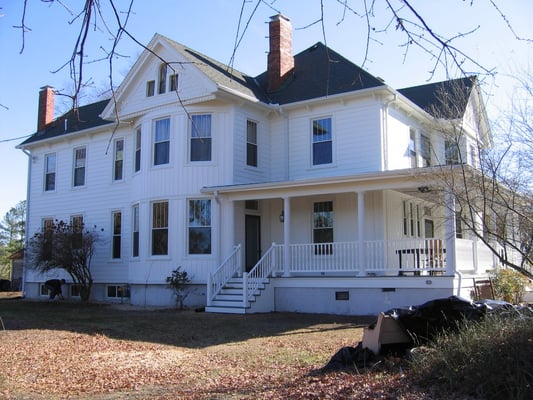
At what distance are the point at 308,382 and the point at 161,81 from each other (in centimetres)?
1465

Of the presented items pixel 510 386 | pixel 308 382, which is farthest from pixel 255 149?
pixel 510 386

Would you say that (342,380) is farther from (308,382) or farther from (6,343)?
(6,343)

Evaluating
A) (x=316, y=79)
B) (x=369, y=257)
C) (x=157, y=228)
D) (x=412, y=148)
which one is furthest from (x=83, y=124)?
(x=369, y=257)

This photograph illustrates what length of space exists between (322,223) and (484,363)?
41.4 ft

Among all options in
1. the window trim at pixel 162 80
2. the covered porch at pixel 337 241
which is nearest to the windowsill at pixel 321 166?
the covered porch at pixel 337 241

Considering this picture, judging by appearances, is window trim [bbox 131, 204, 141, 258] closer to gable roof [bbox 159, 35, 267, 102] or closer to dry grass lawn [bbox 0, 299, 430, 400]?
dry grass lawn [bbox 0, 299, 430, 400]

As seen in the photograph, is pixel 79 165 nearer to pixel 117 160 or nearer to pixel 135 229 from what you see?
pixel 117 160

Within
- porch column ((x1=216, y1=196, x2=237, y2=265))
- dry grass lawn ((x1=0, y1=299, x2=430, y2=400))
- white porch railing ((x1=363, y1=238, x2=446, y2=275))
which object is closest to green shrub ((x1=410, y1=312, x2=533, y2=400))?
dry grass lawn ((x1=0, y1=299, x2=430, y2=400))

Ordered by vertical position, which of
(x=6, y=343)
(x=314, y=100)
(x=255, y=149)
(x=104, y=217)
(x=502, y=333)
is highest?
(x=314, y=100)

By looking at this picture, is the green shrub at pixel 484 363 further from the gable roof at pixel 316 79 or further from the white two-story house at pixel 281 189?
the gable roof at pixel 316 79

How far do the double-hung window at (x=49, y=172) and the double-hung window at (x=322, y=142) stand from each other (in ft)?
41.1

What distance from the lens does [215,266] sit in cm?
1759

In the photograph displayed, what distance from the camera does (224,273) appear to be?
16.9 m

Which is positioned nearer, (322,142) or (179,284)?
(179,284)
